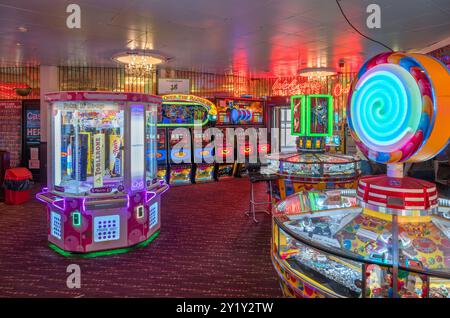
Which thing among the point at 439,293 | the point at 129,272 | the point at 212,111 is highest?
the point at 212,111

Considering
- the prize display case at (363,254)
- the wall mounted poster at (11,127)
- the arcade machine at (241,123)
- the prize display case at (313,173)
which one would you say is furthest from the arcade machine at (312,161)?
the wall mounted poster at (11,127)

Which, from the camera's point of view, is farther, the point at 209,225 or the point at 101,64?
the point at 101,64

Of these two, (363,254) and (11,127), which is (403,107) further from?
(11,127)

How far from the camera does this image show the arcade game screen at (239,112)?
9.29m

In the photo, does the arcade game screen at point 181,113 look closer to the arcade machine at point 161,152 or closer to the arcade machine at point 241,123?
the arcade machine at point 161,152

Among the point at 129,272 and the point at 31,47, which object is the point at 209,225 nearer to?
the point at 129,272

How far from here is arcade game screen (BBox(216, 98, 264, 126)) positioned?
30.5ft

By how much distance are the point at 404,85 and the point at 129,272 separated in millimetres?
3267

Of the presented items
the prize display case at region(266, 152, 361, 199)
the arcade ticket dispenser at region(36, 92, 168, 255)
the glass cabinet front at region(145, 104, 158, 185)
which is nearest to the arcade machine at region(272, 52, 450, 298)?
the arcade ticket dispenser at region(36, 92, 168, 255)

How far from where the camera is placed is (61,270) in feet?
12.4

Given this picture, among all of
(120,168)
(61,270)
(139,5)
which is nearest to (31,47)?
(139,5)

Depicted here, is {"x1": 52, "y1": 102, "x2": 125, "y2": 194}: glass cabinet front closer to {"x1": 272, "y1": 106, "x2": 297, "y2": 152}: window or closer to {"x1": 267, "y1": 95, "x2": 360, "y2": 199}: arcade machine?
{"x1": 267, "y1": 95, "x2": 360, "y2": 199}: arcade machine

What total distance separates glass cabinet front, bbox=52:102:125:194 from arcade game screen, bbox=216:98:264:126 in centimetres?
502

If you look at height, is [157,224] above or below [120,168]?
below
